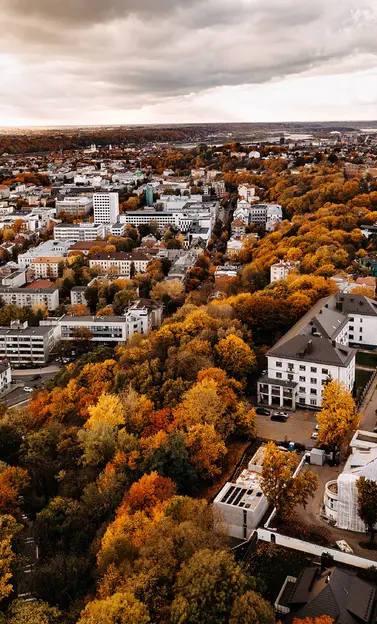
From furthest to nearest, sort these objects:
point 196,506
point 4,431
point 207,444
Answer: point 4,431 < point 207,444 < point 196,506

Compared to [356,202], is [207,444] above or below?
below

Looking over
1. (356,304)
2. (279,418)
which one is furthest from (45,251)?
(279,418)

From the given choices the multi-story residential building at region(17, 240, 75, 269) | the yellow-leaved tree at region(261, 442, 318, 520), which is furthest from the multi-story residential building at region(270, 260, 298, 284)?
the multi-story residential building at region(17, 240, 75, 269)

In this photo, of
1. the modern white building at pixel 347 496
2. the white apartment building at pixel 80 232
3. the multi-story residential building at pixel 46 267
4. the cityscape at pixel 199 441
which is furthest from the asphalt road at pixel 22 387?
the white apartment building at pixel 80 232

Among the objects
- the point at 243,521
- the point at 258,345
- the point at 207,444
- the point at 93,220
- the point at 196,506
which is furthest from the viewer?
the point at 93,220

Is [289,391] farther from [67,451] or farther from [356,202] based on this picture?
[356,202]

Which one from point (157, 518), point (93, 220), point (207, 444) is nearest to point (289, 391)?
point (207, 444)

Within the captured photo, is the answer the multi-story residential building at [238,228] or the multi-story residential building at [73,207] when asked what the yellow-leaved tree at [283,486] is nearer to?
Result: the multi-story residential building at [238,228]
